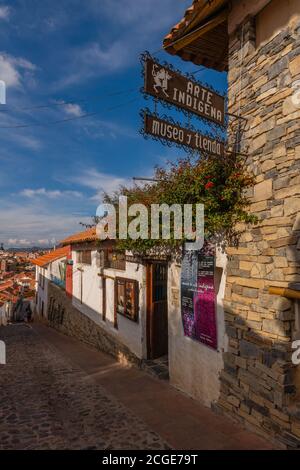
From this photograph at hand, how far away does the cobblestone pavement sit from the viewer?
15.3 ft

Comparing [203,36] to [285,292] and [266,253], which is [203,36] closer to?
[266,253]

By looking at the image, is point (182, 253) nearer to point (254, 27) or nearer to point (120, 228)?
point (120, 228)

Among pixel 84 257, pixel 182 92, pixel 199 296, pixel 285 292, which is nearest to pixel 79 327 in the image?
pixel 84 257

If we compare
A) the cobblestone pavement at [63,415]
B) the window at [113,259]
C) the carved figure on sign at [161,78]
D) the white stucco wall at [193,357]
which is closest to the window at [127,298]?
the window at [113,259]

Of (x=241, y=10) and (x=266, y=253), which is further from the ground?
(x=241, y=10)

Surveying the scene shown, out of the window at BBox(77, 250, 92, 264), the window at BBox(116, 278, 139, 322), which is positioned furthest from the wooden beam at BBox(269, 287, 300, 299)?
the window at BBox(77, 250, 92, 264)

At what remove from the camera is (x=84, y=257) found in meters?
14.3

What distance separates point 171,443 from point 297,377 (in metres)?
2.00

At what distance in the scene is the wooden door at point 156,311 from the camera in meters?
8.40

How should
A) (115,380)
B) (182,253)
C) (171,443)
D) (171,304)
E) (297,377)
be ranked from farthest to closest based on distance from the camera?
(115,380) → (171,304) → (182,253) → (171,443) → (297,377)

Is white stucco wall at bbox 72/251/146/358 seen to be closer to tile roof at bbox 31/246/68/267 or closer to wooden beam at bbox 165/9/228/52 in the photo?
tile roof at bbox 31/246/68/267

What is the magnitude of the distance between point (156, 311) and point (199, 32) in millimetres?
6308

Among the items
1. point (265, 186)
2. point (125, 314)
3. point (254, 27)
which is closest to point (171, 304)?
point (125, 314)

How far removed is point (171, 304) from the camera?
712 centimetres
